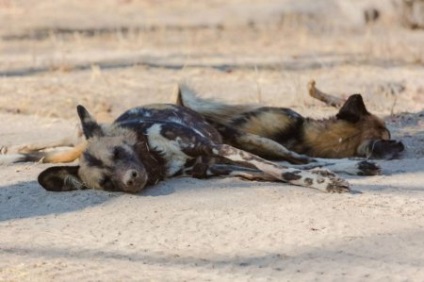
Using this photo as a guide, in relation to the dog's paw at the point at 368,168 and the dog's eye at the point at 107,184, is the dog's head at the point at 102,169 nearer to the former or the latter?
the dog's eye at the point at 107,184

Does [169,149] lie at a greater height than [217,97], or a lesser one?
greater

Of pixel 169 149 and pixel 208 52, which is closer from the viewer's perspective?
pixel 169 149

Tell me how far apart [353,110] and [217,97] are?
2.24m

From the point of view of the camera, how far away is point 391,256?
3.98 metres

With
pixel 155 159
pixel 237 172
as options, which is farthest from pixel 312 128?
pixel 155 159

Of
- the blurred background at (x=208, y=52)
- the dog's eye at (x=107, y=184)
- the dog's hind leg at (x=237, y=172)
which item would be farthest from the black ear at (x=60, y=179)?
the blurred background at (x=208, y=52)

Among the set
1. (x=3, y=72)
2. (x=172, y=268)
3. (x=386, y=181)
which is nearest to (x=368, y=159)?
(x=386, y=181)

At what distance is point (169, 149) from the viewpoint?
5672mm

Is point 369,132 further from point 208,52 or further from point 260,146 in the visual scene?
point 208,52

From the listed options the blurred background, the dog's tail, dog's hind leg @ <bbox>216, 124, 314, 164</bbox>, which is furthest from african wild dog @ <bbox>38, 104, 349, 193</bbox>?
the blurred background

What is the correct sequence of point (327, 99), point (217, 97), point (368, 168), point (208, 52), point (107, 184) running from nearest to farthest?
point (107, 184)
point (368, 168)
point (327, 99)
point (217, 97)
point (208, 52)

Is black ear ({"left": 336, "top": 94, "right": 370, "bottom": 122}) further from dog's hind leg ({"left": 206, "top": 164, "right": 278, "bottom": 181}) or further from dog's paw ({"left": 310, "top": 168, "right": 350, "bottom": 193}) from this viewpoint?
dog's paw ({"left": 310, "top": 168, "right": 350, "bottom": 193})

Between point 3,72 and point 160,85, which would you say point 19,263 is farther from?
point 3,72

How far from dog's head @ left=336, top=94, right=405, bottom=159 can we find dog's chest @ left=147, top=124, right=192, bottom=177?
1.23m
